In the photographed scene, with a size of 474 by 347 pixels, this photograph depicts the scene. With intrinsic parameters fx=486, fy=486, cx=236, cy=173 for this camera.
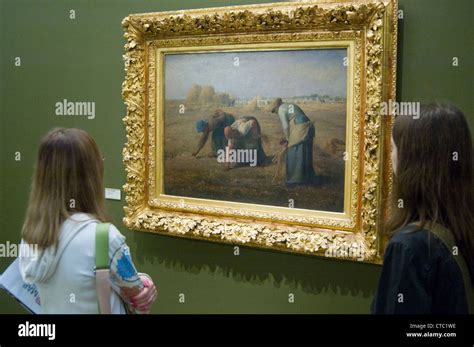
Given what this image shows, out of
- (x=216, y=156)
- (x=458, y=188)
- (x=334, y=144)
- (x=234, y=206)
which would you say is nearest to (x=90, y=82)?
(x=216, y=156)

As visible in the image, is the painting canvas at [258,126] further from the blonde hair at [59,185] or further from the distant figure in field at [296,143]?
the blonde hair at [59,185]

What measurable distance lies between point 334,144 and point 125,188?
4.40 feet

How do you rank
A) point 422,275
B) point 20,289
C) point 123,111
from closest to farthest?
point 422,275, point 20,289, point 123,111

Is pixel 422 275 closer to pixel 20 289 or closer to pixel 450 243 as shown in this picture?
pixel 450 243

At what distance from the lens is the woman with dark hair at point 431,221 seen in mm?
1488

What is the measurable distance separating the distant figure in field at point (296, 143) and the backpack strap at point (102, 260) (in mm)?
1155

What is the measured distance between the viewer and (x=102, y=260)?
67.3 inches

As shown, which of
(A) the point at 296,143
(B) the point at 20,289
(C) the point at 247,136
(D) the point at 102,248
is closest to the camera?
(D) the point at 102,248

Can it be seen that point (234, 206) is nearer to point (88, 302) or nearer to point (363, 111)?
point (363, 111)

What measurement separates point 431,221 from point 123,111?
218 cm

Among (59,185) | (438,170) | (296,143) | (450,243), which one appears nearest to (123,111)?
(296,143)

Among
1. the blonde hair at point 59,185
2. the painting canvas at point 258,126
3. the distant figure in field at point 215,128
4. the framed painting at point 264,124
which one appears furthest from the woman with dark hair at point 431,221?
the distant figure in field at point 215,128

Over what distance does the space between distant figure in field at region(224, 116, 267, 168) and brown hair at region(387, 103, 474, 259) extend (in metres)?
1.15

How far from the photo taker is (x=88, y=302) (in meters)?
1.76
